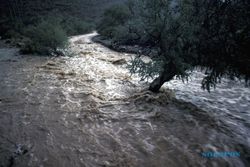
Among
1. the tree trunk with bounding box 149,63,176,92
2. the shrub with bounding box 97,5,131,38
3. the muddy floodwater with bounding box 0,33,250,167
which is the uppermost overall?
the shrub with bounding box 97,5,131,38

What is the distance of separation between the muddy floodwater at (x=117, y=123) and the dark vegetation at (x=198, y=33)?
46.1 inches

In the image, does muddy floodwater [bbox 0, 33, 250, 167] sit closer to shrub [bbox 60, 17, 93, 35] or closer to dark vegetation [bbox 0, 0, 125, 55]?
dark vegetation [bbox 0, 0, 125, 55]

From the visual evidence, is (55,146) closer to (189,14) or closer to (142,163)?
(142,163)

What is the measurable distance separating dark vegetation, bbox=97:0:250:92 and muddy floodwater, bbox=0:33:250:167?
1171mm

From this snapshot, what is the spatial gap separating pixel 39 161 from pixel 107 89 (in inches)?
174

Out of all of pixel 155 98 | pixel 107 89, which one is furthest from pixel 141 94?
pixel 107 89

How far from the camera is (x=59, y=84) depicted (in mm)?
8500

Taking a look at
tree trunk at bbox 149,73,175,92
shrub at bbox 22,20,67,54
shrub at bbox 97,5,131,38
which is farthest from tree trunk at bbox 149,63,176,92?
shrub at bbox 97,5,131,38

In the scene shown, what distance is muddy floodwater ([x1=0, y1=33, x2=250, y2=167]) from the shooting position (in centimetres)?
421

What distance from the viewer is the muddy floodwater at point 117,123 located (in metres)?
4.21

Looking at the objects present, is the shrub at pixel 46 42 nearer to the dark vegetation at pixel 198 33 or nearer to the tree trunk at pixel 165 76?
the tree trunk at pixel 165 76

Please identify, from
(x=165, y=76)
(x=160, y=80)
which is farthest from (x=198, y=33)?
(x=160, y=80)

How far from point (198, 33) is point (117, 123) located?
10.9ft

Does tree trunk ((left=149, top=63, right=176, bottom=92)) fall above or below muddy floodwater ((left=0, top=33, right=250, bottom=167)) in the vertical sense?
above
